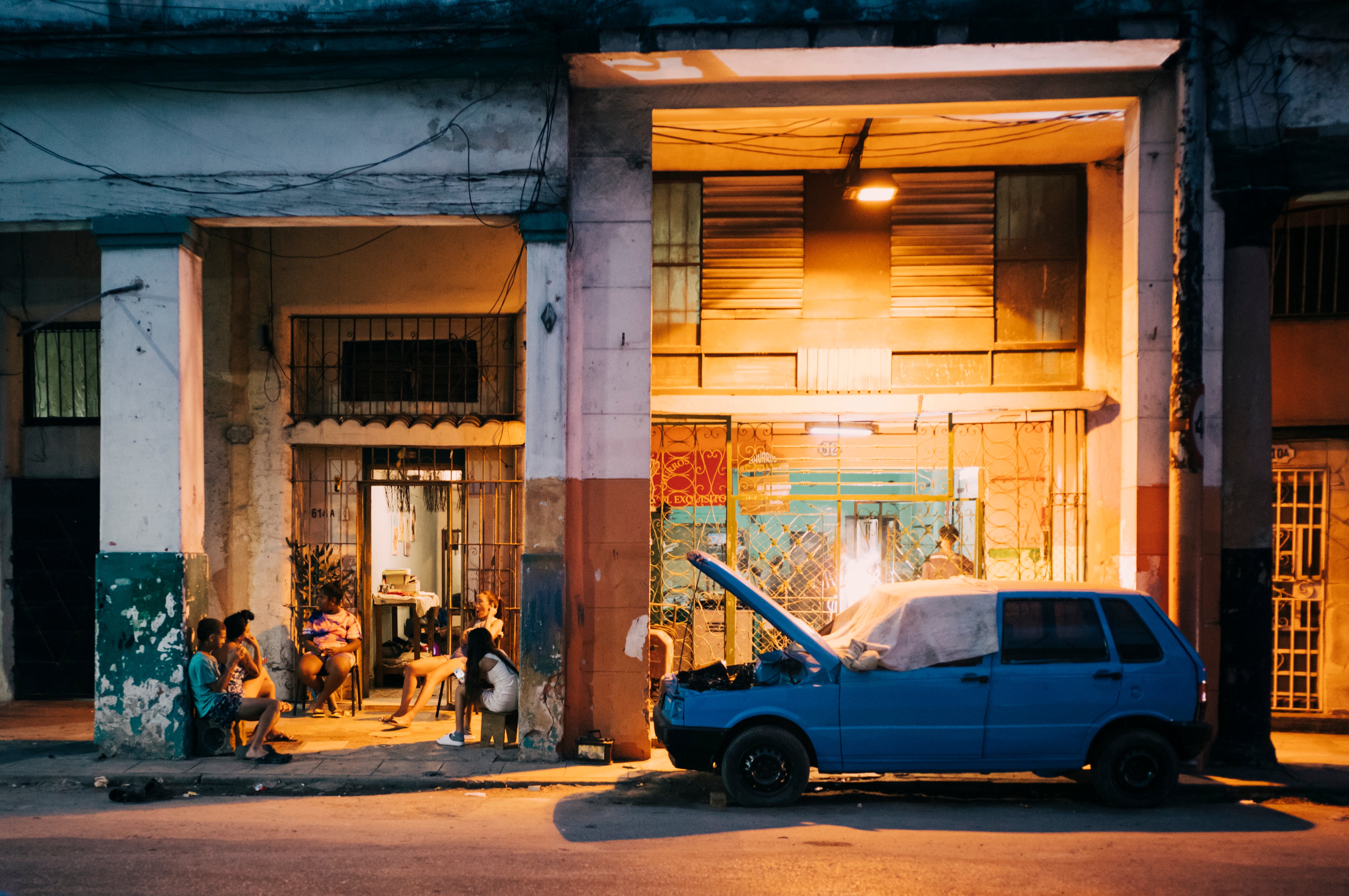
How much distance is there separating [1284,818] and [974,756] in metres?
2.45

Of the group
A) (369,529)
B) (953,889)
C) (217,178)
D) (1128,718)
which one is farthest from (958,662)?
(217,178)

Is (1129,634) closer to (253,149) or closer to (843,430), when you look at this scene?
(843,430)

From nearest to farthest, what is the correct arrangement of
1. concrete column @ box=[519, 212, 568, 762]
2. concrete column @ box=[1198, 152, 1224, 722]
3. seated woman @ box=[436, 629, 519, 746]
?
concrete column @ box=[519, 212, 568, 762] < concrete column @ box=[1198, 152, 1224, 722] < seated woman @ box=[436, 629, 519, 746]

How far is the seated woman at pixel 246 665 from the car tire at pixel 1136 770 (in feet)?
24.4

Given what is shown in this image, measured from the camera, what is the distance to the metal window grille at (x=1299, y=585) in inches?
403

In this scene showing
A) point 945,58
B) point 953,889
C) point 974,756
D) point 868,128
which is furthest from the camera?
point 868,128

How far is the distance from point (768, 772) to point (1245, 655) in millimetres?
4949

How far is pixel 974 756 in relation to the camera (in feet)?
22.9

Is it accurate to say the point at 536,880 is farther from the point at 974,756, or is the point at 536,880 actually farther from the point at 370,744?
the point at 370,744

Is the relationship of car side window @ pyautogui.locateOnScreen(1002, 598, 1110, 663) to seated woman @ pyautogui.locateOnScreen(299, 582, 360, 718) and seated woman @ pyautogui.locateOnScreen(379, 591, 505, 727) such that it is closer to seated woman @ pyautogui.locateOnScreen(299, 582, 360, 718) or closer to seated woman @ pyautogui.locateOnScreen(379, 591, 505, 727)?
seated woman @ pyautogui.locateOnScreen(379, 591, 505, 727)

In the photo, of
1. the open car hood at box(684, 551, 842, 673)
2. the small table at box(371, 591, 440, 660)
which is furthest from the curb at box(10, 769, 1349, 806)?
the small table at box(371, 591, 440, 660)

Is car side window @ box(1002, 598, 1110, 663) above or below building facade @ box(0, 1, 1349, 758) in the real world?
below

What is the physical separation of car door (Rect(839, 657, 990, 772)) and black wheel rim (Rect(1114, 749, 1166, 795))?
45.1 inches

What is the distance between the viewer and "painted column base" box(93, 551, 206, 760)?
8.48 meters
